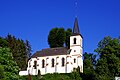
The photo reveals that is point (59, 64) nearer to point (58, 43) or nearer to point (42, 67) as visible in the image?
point (42, 67)

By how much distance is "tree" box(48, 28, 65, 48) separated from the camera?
108m

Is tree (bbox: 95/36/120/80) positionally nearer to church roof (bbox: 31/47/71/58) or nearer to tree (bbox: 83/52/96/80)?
tree (bbox: 83/52/96/80)

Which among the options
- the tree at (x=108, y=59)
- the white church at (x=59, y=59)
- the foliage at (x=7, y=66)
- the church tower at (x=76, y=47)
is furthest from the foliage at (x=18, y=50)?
the foliage at (x=7, y=66)

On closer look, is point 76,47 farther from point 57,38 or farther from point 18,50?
point 18,50

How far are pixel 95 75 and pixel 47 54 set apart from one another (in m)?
24.6

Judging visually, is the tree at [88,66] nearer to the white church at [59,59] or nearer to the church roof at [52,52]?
the white church at [59,59]

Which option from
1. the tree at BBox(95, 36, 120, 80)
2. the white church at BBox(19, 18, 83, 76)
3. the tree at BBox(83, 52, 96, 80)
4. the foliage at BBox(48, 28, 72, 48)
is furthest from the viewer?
the foliage at BBox(48, 28, 72, 48)

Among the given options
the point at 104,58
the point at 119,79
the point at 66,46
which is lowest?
the point at 119,79

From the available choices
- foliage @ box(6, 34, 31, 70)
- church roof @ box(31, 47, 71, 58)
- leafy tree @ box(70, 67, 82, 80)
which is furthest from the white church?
foliage @ box(6, 34, 31, 70)

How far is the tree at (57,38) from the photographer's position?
108 m

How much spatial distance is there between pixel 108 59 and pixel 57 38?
109 ft

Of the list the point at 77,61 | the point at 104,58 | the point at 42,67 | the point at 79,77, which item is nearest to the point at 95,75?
the point at 104,58

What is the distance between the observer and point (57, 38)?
108500 mm

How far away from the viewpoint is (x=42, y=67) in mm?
97562
